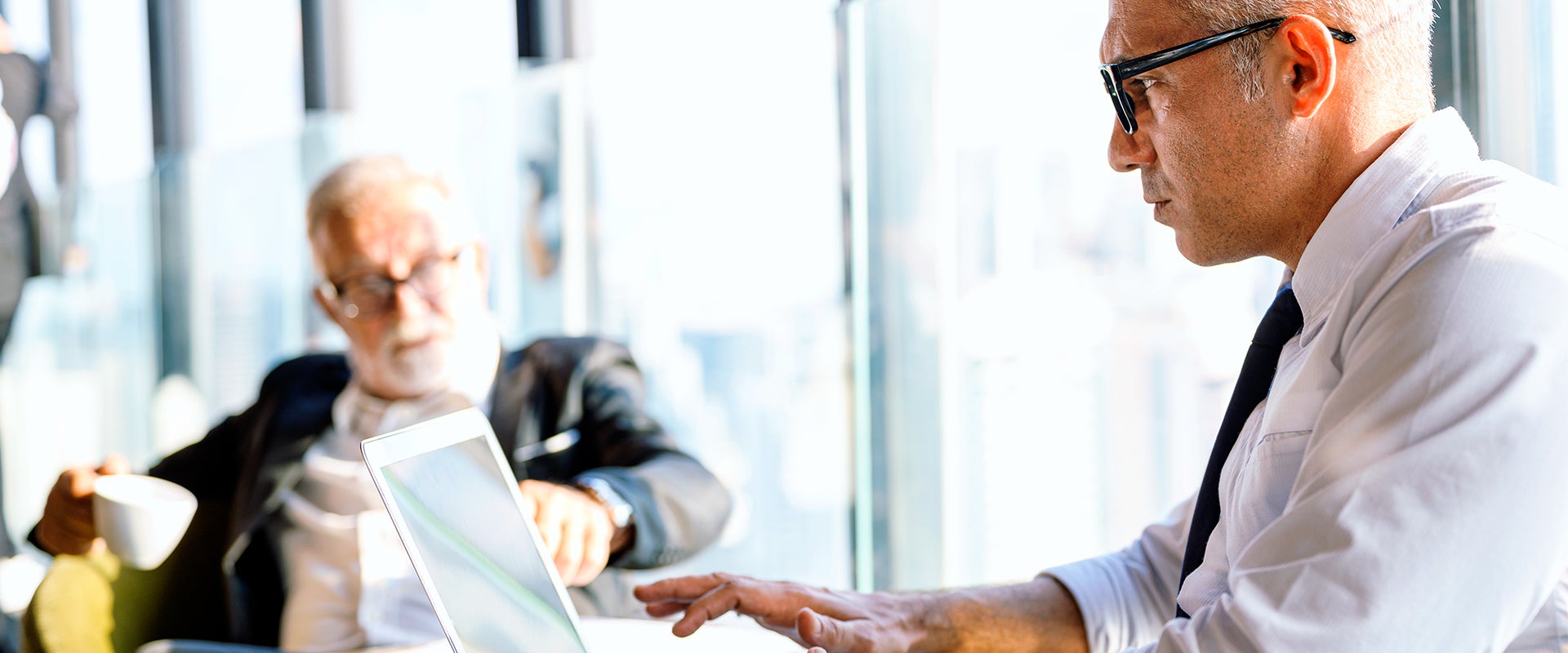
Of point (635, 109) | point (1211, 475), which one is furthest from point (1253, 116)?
point (635, 109)

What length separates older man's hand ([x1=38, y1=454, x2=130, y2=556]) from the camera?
2410mm

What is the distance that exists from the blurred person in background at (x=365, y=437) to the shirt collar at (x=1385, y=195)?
148 cm

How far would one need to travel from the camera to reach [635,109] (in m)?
3.12

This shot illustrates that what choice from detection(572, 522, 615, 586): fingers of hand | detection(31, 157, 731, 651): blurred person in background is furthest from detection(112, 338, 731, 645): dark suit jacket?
detection(572, 522, 615, 586): fingers of hand

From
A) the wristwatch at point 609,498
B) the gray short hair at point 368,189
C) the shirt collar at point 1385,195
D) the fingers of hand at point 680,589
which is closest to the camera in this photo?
the shirt collar at point 1385,195

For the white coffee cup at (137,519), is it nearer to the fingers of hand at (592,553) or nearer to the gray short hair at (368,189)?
the gray short hair at (368,189)

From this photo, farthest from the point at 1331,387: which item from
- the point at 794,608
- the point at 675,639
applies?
the point at 675,639

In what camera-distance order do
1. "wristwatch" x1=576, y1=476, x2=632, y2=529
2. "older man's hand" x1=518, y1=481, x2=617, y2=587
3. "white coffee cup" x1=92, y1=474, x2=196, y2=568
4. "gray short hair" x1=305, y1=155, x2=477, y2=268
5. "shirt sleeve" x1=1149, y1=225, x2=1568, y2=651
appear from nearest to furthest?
"shirt sleeve" x1=1149, y1=225, x2=1568, y2=651 → "older man's hand" x1=518, y1=481, x2=617, y2=587 → "wristwatch" x1=576, y1=476, x2=632, y2=529 → "white coffee cup" x1=92, y1=474, x2=196, y2=568 → "gray short hair" x1=305, y1=155, x2=477, y2=268

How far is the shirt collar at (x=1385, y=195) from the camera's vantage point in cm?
96

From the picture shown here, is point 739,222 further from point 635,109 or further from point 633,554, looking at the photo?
point 633,554

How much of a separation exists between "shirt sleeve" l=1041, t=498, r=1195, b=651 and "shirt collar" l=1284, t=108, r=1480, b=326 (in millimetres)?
466

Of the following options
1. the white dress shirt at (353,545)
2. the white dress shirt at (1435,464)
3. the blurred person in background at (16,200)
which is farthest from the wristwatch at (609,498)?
the blurred person in background at (16,200)

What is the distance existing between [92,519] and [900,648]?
2.00 meters

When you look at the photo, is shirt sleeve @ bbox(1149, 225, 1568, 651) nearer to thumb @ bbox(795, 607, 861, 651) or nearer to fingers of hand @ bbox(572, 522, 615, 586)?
thumb @ bbox(795, 607, 861, 651)
